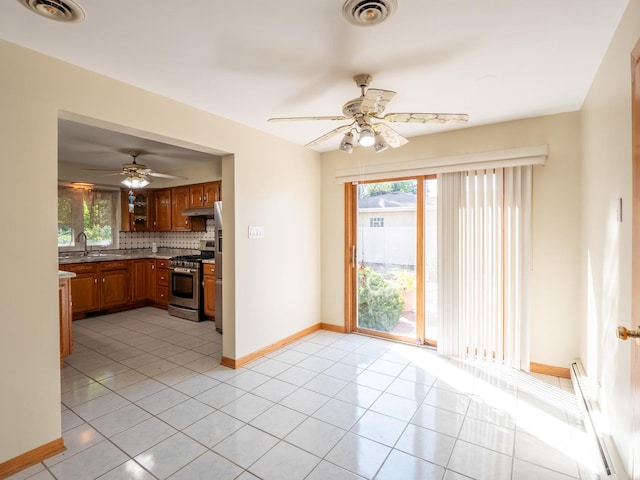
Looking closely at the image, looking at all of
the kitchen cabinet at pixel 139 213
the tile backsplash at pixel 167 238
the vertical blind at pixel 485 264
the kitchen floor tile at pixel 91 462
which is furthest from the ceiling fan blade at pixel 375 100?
the kitchen cabinet at pixel 139 213

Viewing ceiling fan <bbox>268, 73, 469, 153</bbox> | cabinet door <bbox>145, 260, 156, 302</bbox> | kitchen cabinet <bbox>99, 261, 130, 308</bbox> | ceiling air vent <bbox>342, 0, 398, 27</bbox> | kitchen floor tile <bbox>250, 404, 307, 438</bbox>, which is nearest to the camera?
ceiling air vent <bbox>342, 0, 398, 27</bbox>

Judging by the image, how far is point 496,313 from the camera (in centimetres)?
329

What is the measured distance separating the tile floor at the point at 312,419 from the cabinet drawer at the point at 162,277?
196cm

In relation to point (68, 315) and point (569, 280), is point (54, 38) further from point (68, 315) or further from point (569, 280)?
point (569, 280)

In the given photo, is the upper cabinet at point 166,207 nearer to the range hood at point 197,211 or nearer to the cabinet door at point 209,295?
the range hood at point 197,211

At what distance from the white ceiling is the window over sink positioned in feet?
14.0

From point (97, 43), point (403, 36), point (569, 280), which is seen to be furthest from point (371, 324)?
point (97, 43)

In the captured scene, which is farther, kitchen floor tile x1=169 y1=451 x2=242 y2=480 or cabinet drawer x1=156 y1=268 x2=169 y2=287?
cabinet drawer x1=156 y1=268 x2=169 y2=287

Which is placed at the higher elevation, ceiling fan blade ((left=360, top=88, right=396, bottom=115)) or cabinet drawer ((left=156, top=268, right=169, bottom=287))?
ceiling fan blade ((left=360, top=88, right=396, bottom=115))

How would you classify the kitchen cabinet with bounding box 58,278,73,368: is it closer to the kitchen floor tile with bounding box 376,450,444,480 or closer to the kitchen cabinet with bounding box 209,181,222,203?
the kitchen cabinet with bounding box 209,181,222,203

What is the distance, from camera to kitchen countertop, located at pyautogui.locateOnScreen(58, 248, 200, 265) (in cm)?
513

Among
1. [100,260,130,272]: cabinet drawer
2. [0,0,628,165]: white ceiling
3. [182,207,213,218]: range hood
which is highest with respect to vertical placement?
[0,0,628,165]: white ceiling

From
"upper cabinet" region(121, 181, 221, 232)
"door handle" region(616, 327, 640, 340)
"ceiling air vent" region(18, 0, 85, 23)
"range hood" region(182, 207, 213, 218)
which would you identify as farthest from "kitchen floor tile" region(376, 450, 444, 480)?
"upper cabinet" region(121, 181, 221, 232)

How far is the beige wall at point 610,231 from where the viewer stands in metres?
1.56
